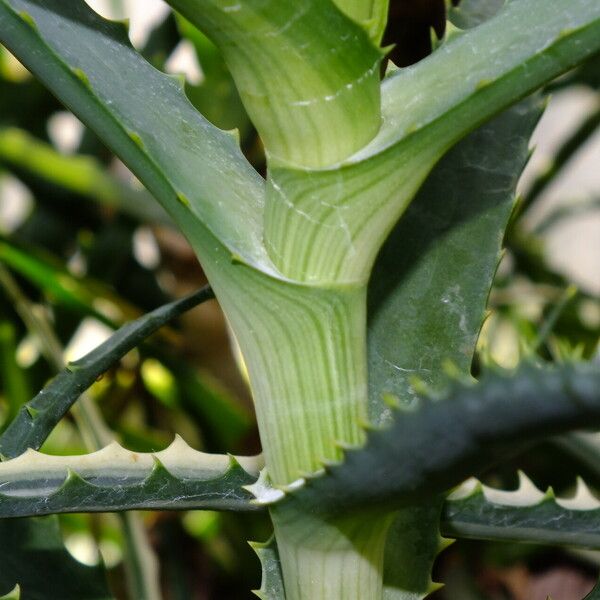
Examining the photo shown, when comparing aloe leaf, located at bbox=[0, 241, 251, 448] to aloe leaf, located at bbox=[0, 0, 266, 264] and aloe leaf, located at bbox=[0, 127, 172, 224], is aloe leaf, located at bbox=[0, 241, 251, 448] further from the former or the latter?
aloe leaf, located at bbox=[0, 0, 266, 264]

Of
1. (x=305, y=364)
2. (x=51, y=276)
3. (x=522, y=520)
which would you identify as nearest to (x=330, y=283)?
(x=305, y=364)

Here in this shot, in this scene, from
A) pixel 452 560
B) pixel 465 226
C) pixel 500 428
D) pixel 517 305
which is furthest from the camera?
pixel 517 305

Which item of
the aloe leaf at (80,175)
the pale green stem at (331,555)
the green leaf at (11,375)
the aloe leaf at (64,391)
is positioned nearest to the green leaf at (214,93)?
the aloe leaf at (80,175)

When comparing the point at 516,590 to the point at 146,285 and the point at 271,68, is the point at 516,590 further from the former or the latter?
the point at 271,68

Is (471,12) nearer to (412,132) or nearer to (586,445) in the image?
(412,132)

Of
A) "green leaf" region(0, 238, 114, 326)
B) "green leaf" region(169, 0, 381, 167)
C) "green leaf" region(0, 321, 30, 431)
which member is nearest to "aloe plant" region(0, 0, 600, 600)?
"green leaf" region(169, 0, 381, 167)

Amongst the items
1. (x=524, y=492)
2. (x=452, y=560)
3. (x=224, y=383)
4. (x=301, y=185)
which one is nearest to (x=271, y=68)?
(x=301, y=185)
